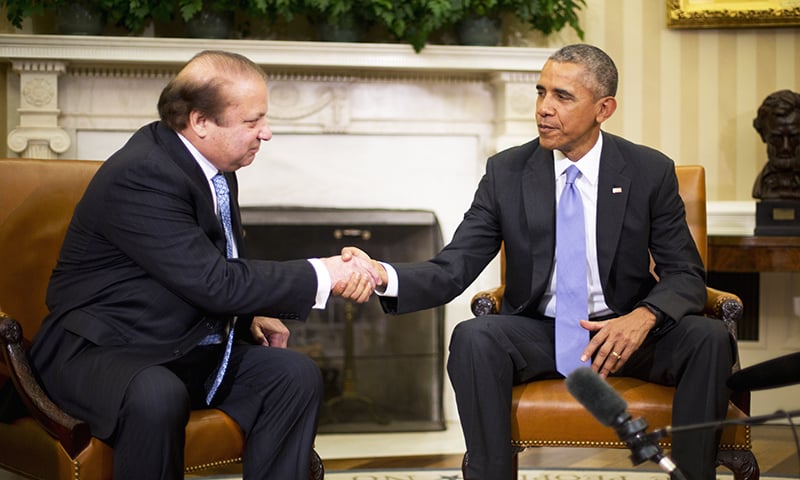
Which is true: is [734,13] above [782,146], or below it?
above

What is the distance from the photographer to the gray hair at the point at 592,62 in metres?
2.80

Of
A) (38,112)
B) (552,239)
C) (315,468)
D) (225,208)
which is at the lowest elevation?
(315,468)

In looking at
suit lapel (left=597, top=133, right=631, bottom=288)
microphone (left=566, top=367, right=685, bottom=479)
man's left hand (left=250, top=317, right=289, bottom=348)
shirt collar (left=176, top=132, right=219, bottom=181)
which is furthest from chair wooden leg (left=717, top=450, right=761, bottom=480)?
shirt collar (left=176, top=132, right=219, bottom=181)

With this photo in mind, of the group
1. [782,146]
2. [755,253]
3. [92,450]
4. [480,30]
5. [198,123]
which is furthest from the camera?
[480,30]

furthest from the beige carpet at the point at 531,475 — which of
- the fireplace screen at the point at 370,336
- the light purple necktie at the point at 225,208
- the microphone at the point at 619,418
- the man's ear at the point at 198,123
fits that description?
the microphone at the point at 619,418

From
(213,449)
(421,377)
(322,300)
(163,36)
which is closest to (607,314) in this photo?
(322,300)

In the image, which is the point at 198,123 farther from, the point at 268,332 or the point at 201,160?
the point at 268,332

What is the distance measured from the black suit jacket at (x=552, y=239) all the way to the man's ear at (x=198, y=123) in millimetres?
670

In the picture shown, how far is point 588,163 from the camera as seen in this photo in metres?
2.85

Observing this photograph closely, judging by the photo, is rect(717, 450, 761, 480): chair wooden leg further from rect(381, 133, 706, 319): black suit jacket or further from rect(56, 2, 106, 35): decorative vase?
rect(56, 2, 106, 35): decorative vase

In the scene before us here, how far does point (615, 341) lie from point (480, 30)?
2010mm

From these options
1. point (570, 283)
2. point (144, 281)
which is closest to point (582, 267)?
point (570, 283)

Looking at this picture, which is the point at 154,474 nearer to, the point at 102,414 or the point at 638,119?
the point at 102,414

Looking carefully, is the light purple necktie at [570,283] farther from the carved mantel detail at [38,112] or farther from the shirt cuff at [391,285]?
the carved mantel detail at [38,112]
